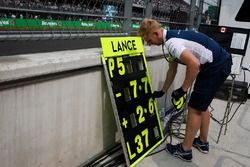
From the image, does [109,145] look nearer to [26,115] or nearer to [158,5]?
[26,115]

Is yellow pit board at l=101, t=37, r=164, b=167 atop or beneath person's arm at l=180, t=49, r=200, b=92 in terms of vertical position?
beneath

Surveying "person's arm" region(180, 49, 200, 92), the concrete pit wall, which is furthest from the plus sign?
"person's arm" region(180, 49, 200, 92)

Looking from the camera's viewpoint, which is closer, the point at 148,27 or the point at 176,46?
the point at 176,46

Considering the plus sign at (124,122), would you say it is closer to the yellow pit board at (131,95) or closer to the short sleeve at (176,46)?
the yellow pit board at (131,95)

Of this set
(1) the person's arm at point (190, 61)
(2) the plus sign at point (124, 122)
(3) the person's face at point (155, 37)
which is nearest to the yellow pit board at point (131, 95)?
(2) the plus sign at point (124, 122)

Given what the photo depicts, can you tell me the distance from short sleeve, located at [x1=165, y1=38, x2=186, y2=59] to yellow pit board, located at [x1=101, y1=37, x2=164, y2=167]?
0.39 meters

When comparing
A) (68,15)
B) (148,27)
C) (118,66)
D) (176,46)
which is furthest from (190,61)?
(68,15)

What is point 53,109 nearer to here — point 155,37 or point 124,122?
point 124,122

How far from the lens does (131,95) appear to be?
2.35 m

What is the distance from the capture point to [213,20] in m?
5.40

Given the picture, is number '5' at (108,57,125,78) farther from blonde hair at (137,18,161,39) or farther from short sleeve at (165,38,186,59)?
short sleeve at (165,38,186,59)

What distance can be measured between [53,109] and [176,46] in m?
1.07

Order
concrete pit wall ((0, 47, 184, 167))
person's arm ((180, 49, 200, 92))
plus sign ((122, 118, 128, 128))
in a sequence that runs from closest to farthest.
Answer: concrete pit wall ((0, 47, 184, 167)) < person's arm ((180, 49, 200, 92)) < plus sign ((122, 118, 128, 128))

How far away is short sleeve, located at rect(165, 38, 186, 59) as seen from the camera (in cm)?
212
